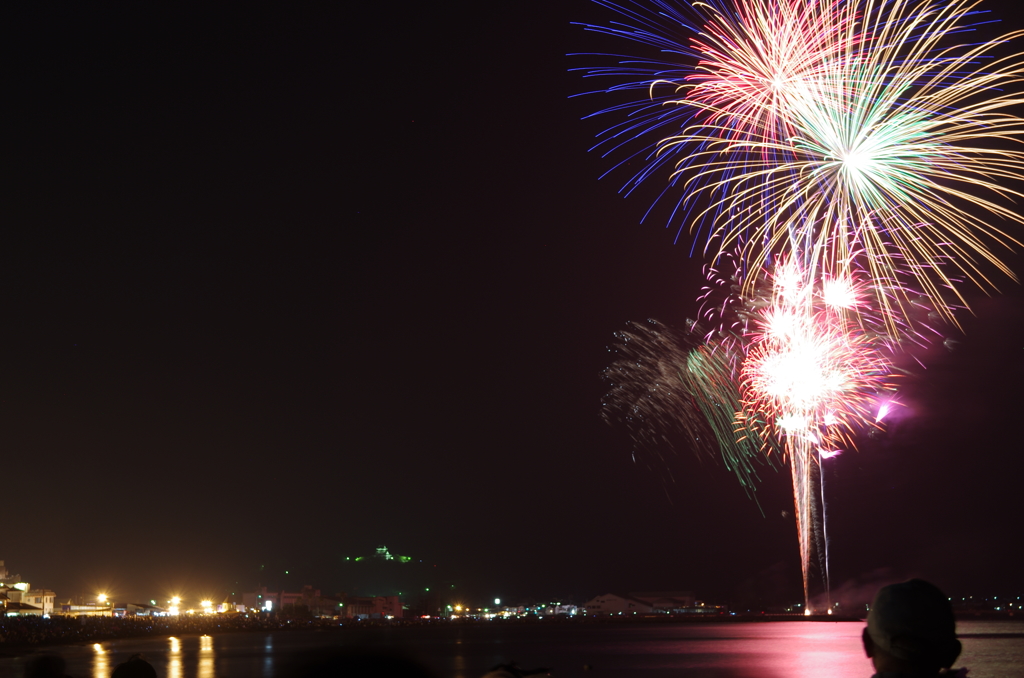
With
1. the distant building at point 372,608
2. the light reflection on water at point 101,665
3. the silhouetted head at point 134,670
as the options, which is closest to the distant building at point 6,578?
the light reflection on water at point 101,665

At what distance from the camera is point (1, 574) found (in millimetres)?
85750

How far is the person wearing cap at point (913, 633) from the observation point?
1997 millimetres

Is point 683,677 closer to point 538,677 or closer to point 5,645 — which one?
point 538,677

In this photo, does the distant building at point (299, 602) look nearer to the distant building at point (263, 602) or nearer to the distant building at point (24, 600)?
the distant building at point (263, 602)

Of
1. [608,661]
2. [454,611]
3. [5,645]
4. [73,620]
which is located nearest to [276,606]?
[454,611]

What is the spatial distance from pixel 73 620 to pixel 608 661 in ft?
154

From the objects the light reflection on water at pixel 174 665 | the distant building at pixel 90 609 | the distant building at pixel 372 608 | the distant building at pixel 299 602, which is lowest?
the distant building at pixel 372 608

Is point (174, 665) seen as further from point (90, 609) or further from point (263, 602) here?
point (263, 602)

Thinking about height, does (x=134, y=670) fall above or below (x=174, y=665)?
above

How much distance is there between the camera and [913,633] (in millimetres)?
2004

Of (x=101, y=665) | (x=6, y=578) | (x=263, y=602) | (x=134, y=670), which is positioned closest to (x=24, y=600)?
(x=6, y=578)

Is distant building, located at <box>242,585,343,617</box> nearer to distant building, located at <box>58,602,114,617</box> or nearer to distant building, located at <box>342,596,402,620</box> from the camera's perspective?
distant building, located at <box>342,596,402,620</box>

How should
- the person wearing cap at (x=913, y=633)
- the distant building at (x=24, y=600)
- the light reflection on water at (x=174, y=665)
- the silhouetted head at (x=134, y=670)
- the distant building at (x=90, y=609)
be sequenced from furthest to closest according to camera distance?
1. the distant building at (x=90, y=609)
2. the distant building at (x=24, y=600)
3. the light reflection on water at (x=174, y=665)
4. the silhouetted head at (x=134, y=670)
5. the person wearing cap at (x=913, y=633)

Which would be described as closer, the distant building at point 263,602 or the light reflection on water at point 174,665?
the light reflection on water at point 174,665
